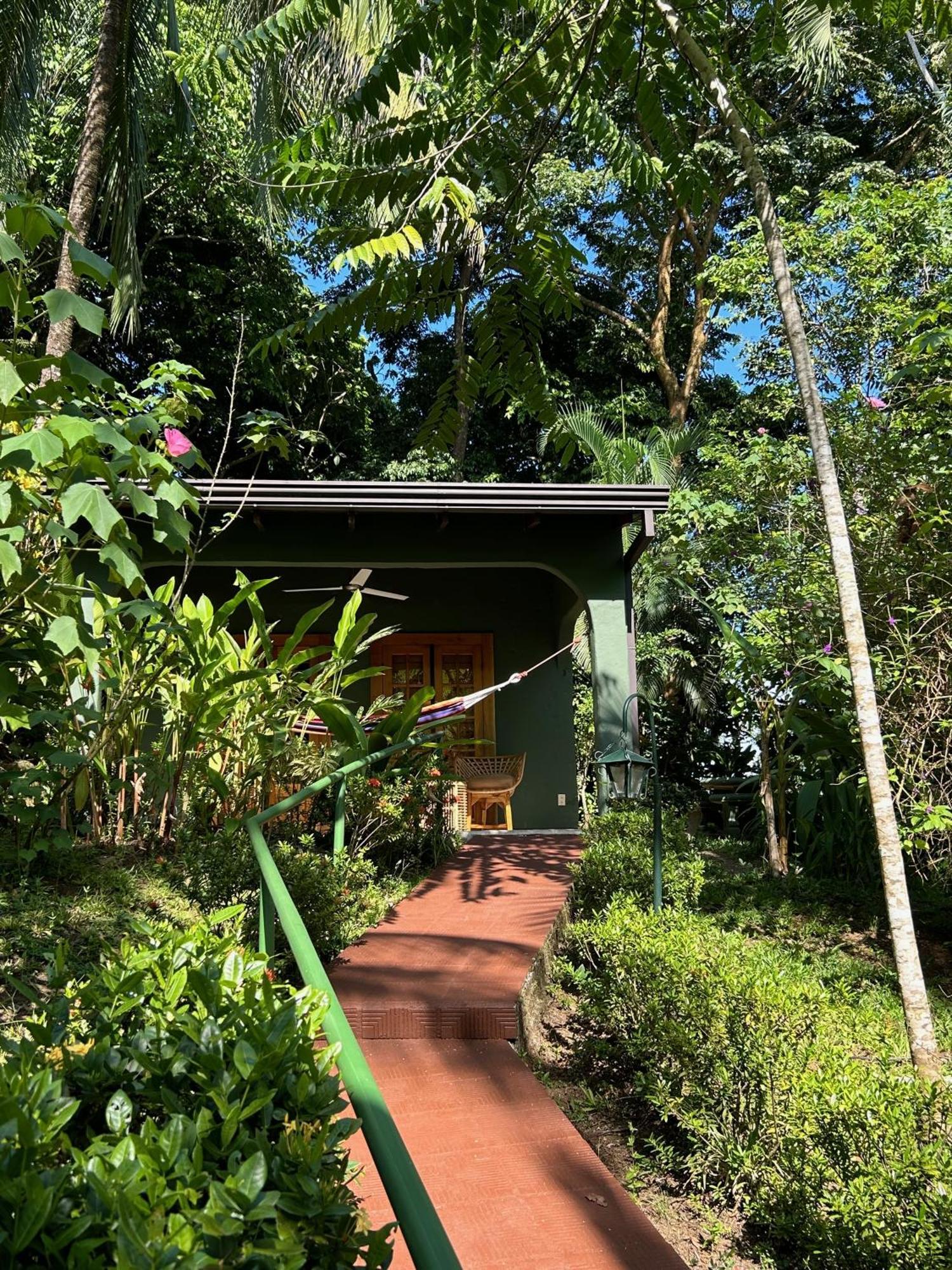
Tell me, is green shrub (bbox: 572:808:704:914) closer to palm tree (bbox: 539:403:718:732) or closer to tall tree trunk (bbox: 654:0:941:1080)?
tall tree trunk (bbox: 654:0:941:1080)

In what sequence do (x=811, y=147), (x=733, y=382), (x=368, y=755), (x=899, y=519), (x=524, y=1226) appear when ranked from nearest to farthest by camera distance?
(x=524, y=1226) → (x=368, y=755) → (x=899, y=519) → (x=811, y=147) → (x=733, y=382)

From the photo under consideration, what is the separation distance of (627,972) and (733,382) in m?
14.9

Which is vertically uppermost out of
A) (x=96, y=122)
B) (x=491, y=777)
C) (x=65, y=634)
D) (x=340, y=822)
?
(x=96, y=122)

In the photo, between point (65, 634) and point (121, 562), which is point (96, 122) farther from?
point (121, 562)

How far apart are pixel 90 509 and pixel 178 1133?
1328mm

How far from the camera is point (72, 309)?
1.97 meters

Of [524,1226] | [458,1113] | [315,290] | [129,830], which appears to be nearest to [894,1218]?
[524,1226]

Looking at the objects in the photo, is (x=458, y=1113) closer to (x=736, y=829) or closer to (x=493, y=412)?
(x=736, y=829)

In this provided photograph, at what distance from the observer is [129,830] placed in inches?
177

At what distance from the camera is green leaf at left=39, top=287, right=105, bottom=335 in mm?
1938

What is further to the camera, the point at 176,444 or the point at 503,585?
the point at 503,585

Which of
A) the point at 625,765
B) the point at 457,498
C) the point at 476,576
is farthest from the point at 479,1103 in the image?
the point at 476,576

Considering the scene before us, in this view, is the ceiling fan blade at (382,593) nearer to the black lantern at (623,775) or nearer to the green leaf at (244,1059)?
the black lantern at (623,775)

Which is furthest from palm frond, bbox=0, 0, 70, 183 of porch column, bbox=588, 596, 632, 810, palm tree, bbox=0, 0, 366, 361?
porch column, bbox=588, 596, 632, 810
